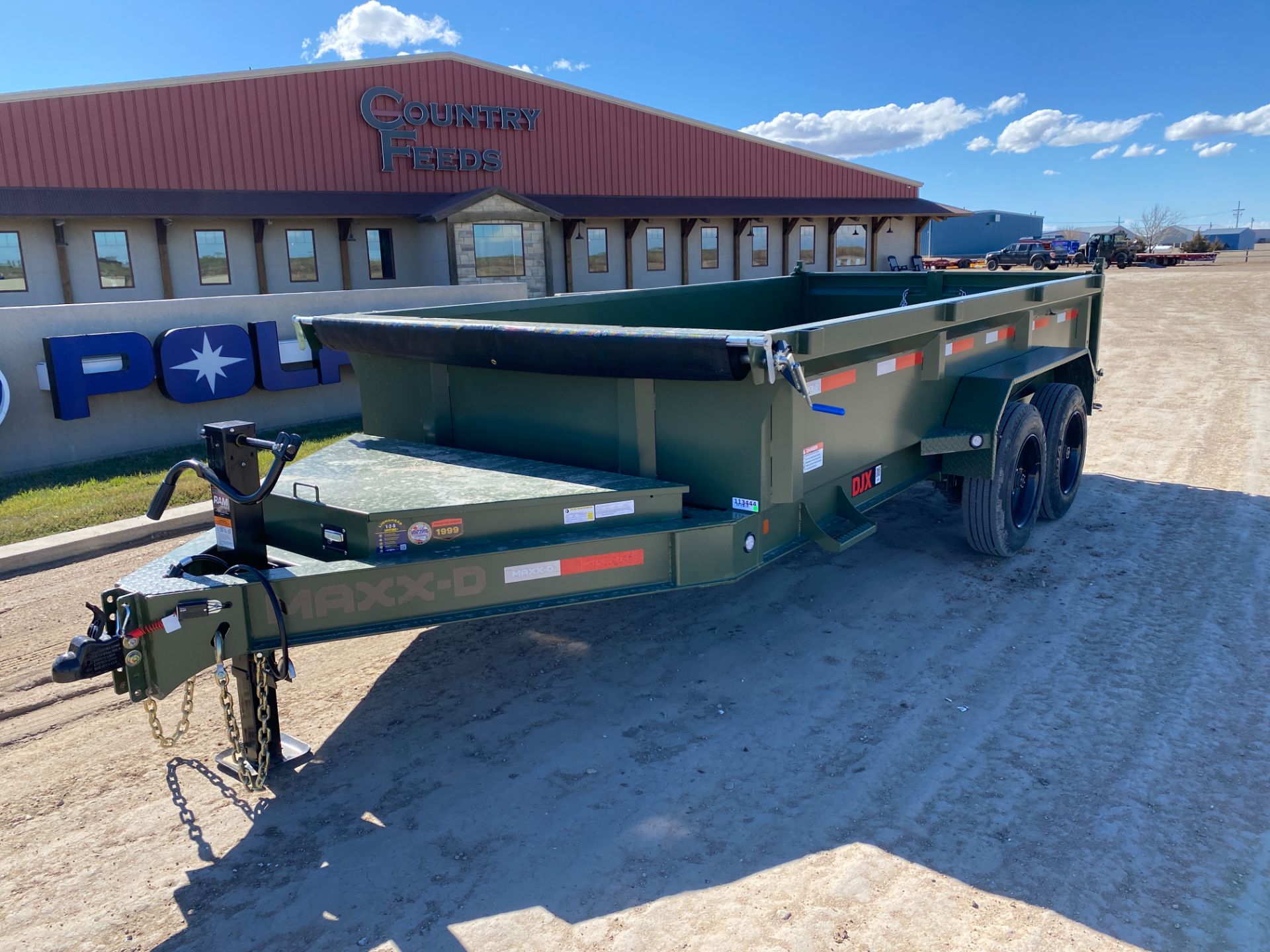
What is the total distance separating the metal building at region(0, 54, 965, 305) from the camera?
15414 millimetres

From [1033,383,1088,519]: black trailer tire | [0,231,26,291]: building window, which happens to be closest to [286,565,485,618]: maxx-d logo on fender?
[1033,383,1088,519]: black trailer tire

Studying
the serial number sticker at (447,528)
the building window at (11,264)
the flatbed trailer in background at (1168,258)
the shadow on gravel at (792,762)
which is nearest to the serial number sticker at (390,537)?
the serial number sticker at (447,528)

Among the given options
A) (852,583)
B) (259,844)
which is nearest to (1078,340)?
(852,583)

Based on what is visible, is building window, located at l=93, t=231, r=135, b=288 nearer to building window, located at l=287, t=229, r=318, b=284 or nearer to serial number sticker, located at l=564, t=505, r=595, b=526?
building window, located at l=287, t=229, r=318, b=284

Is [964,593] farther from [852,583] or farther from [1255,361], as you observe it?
[1255,361]

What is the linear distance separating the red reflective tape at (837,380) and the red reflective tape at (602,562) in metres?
1.12

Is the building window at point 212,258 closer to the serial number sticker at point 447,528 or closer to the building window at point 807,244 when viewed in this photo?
the serial number sticker at point 447,528

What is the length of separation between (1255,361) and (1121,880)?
48.1ft

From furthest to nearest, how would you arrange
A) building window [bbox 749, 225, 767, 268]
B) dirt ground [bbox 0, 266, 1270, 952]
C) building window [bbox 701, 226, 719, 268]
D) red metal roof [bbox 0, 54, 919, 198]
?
building window [bbox 749, 225, 767, 268], building window [bbox 701, 226, 719, 268], red metal roof [bbox 0, 54, 919, 198], dirt ground [bbox 0, 266, 1270, 952]

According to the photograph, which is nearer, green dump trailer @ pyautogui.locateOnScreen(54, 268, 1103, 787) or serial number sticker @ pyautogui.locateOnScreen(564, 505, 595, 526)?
green dump trailer @ pyautogui.locateOnScreen(54, 268, 1103, 787)

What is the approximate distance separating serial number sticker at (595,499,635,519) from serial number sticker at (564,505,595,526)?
22 millimetres

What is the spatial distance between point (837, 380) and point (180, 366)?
7874 mm

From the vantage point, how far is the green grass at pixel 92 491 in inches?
276

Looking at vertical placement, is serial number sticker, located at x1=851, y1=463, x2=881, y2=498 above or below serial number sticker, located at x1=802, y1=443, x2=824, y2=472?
below
